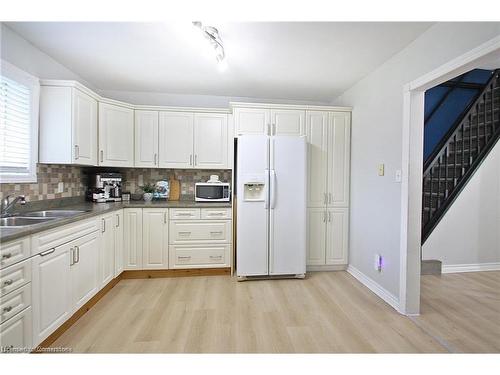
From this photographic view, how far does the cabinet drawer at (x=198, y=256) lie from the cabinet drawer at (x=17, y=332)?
60.8 inches

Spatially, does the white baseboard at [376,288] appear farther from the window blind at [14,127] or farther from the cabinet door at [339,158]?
the window blind at [14,127]

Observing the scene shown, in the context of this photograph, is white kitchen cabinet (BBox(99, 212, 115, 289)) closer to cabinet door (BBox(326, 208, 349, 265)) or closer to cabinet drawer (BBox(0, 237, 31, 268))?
cabinet drawer (BBox(0, 237, 31, 268))

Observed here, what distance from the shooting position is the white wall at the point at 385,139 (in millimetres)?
1815

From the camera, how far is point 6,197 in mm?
1951

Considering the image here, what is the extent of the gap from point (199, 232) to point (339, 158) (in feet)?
6.87

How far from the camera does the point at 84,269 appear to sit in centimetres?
211

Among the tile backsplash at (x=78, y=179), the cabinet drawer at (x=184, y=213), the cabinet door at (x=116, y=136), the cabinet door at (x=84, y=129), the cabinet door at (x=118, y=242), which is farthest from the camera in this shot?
the cabinet drawer at (x=184, y=213)

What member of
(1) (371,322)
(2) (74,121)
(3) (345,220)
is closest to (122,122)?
(2) (74,121)

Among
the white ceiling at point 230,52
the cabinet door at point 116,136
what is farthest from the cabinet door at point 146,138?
the white ceiling at point 230,52

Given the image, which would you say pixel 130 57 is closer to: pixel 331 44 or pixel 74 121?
pixel 74 121

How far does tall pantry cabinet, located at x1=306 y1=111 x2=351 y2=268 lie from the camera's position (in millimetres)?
3205

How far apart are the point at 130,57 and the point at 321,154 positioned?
2475 millimetres

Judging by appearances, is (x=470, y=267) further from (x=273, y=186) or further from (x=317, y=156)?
(x=273, y=186)

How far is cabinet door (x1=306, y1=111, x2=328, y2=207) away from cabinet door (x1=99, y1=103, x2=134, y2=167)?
7.72 feet
